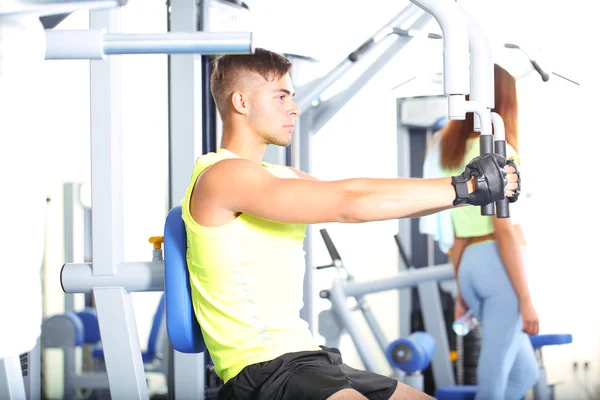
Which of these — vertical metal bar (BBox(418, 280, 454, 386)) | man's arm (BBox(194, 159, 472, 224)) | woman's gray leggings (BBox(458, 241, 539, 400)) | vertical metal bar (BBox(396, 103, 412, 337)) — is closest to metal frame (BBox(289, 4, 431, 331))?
vertical metal bar (BBox(396, 103, 412, 337))

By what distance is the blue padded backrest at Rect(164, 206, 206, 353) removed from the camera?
4.92ft

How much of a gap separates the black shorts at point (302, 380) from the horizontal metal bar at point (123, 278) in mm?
323

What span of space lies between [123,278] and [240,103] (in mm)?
470

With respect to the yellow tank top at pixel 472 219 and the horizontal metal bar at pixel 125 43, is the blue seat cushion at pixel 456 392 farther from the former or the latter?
the horizontal metal bar at pixel 125 43

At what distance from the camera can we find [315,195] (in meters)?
1.34

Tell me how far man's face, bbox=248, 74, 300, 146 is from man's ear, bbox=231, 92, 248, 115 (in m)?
0.01

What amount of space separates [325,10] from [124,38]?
2.80 metres

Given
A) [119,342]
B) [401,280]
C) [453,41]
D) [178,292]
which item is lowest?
[401,280]

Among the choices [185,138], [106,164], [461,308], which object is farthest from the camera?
[461,308]

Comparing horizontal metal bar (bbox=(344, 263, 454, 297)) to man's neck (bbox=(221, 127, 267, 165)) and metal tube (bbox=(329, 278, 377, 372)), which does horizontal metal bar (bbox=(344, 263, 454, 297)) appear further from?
man's neck (bbox=(221, 127, 267, 165))

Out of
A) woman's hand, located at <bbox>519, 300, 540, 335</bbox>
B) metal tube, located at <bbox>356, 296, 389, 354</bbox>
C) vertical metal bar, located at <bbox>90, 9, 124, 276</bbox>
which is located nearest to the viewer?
vertical metal bar, located at <bbox>90, 9, 124, 276</bbox>

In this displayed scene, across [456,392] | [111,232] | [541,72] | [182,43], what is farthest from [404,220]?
[182,43]

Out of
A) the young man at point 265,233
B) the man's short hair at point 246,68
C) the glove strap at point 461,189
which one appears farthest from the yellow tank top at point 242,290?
the glove strap at point 461,189

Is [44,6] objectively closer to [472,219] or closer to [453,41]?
[453,41]
